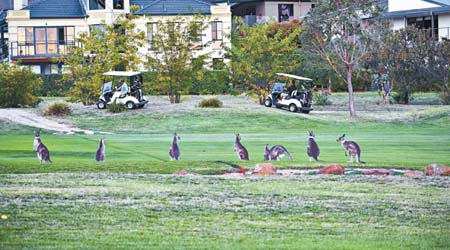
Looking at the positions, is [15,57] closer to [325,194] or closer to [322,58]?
[322,58]

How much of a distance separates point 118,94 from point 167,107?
2.35ft

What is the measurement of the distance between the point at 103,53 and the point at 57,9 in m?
2.00

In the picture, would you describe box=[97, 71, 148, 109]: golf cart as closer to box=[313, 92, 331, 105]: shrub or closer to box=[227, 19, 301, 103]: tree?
box=[227, 19, 301, 103]: tree

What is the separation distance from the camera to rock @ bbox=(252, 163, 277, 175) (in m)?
12.4

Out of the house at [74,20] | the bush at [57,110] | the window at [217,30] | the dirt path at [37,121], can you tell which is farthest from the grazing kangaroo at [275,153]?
the window at [217,30]

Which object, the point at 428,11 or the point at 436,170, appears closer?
the point at 436,170

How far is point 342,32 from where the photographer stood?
55.4 ft

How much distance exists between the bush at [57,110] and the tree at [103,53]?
1932 mm

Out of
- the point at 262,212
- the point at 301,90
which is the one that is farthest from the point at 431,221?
the point at 301,90

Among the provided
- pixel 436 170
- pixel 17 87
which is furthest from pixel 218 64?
pixel 436 170

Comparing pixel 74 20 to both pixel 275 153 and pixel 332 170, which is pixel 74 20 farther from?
pixel 332 170

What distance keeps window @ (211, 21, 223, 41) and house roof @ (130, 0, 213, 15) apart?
42 centimetres

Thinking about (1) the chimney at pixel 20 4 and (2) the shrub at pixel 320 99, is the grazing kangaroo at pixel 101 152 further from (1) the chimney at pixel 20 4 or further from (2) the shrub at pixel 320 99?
(1) the chimney at pixel 20 4

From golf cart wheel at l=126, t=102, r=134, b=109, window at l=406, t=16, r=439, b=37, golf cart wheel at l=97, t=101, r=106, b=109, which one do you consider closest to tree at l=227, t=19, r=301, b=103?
golf cart wheel at l=126, t=102, r=134, b=109
